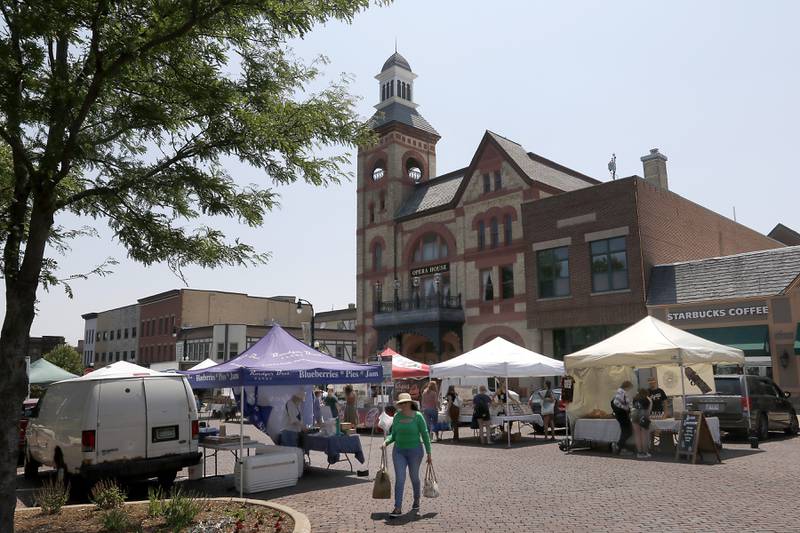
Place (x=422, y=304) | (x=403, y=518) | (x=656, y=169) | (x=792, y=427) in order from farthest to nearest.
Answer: (x=422, y=304) → (x=656, y=169) → (x=792, y=427) → (x=403, y=518)

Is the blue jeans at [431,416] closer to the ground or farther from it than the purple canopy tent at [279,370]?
closer to the ground

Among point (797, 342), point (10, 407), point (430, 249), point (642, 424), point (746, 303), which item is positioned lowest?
point (642, 424)

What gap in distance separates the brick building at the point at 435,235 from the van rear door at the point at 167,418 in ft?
76.7

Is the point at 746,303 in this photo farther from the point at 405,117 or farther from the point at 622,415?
the point at 405,117

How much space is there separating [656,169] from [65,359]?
4847 cm

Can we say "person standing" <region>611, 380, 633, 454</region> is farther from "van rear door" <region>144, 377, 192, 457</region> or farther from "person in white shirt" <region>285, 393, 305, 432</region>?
"van rear door" <region>144, 377, 192, 457</region>

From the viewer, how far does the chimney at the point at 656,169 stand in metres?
34.7

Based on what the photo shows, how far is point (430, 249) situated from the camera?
39.6 metres

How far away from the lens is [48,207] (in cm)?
714

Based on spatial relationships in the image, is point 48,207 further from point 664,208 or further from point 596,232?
point 664,208

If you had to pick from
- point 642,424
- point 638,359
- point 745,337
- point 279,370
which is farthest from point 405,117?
point 279,370

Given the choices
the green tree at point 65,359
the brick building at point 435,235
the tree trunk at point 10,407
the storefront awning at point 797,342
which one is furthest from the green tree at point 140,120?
the green tree at point 65,359

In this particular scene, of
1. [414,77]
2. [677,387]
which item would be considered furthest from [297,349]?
[414,77]

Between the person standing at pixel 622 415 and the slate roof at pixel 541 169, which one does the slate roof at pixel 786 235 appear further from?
the person standing at pixel 622 415
